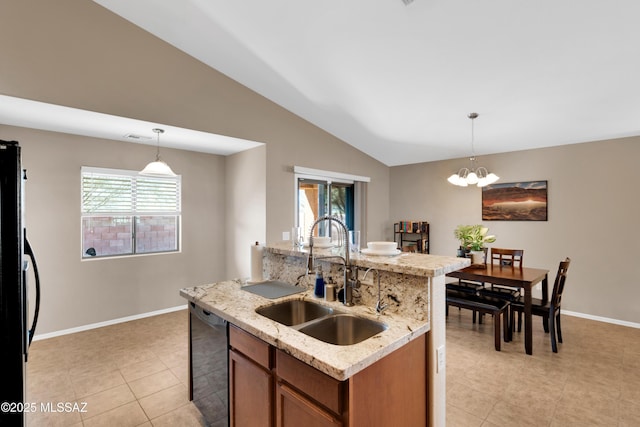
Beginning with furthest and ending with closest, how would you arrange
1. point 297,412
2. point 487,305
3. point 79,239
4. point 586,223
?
1. point 586,223
2. point 79,239
3. point 487,305
4. point 297,412

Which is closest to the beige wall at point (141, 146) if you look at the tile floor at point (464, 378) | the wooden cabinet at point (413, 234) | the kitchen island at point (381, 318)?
the tile floor at point (464, 378)

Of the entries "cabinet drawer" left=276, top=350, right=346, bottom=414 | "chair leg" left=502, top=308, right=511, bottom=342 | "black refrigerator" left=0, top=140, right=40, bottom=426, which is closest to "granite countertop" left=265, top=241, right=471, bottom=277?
"cabinet drawer" left=276, top=350, right=346, bottom=414

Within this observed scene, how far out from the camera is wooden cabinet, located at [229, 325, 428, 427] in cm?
120

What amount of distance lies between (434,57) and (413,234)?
3701mm

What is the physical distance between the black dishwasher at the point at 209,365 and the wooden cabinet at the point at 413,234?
4177mm

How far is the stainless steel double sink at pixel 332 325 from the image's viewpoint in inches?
64.8

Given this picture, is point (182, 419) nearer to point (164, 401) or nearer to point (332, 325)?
point (164, 401)

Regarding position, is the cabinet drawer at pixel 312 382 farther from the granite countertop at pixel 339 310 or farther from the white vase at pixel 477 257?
the white vase at pixel 477 257

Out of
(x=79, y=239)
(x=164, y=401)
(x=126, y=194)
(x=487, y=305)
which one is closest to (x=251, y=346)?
(x=164, y=401)

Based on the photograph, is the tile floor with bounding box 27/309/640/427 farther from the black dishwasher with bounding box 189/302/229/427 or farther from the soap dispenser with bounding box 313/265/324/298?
the soap dispenser with bounding box 313/265/324/298

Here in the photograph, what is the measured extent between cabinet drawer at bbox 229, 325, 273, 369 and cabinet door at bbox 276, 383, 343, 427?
15 centimetres

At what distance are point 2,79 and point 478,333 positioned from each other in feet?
17.6

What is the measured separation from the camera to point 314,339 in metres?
1.40

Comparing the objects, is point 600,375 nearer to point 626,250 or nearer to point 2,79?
point 626,250
